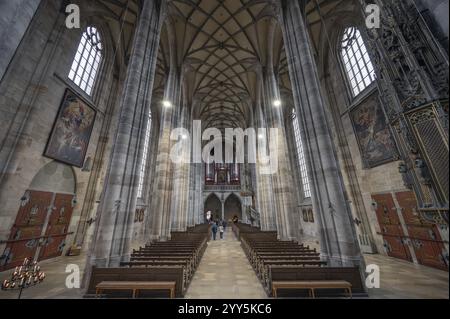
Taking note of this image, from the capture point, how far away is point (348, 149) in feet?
36.6

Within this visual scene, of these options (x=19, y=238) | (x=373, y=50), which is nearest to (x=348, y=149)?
(x=373, y=50)

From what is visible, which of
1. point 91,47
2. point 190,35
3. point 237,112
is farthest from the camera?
point 237,112

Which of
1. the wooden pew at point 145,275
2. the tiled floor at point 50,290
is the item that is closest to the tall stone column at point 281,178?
the wooden pew at point 145,275

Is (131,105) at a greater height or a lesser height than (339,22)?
lesser

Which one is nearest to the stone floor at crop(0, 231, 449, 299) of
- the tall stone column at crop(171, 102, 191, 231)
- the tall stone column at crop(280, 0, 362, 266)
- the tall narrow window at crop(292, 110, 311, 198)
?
the tall stone column at crop(280, 0, 362, 266)

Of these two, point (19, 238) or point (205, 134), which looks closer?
point (19, 238)

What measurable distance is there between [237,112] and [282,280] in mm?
25967

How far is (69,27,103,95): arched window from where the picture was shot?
32.6 feet

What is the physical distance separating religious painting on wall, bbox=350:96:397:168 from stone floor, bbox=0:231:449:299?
491cm

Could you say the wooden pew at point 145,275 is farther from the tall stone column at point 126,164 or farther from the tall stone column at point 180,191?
the tall stone column at point 180,191

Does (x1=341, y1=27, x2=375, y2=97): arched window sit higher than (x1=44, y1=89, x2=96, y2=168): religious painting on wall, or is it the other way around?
(x1=341, y1=27, x2=375, y2=97): arched window

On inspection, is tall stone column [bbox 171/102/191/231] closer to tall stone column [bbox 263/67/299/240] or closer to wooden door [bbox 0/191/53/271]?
wooden door [bbox 0/191/53/271]

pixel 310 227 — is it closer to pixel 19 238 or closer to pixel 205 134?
pixel 19 238

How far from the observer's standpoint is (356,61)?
33.7ft
